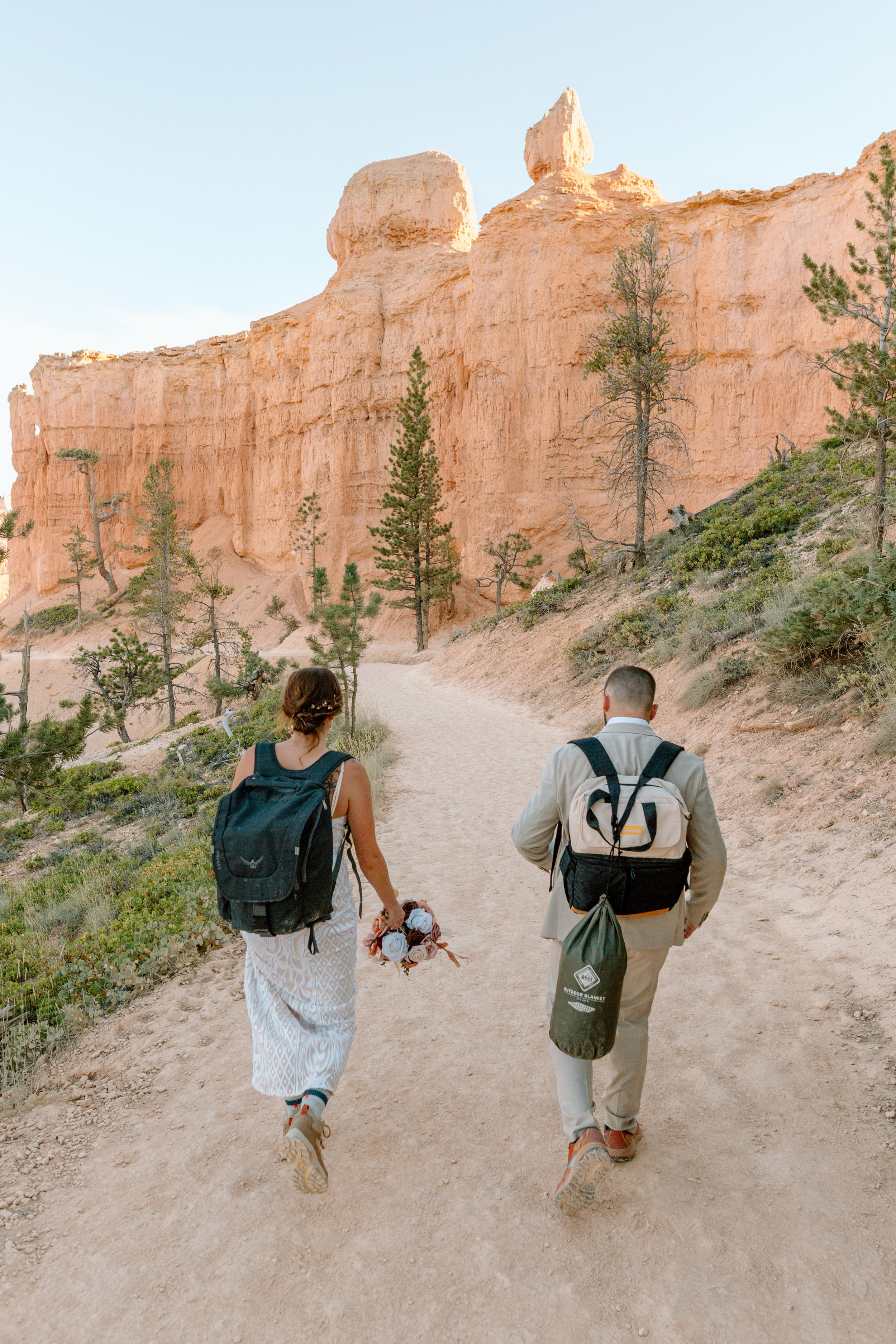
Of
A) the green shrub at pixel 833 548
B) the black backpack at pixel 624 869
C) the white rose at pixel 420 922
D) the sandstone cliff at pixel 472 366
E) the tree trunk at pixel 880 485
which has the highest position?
the sandstone cliff at pixel 472 366

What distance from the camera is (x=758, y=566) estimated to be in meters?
14.5

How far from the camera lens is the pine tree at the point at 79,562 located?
151 feet

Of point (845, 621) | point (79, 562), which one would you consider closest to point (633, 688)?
point (845, 621)

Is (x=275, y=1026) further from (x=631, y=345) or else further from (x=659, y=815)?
(x=631, y=345)

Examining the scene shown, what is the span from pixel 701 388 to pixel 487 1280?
118 ft

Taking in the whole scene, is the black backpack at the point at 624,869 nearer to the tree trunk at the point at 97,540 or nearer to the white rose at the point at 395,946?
the white rose at the point at 395,946

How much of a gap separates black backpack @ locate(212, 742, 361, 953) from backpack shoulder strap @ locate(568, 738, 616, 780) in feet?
2.83

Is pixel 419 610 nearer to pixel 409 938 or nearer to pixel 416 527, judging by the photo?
pixel 416 527

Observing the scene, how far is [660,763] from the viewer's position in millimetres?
2324

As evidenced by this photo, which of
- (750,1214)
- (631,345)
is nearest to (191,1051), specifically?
(750,1214)

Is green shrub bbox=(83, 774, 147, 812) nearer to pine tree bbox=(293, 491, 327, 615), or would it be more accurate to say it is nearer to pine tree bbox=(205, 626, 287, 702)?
pine tree bbox=(205, 626, 287, 702)

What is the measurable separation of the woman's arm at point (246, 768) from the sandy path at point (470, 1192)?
151 cm

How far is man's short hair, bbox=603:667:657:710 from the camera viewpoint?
2.48 meters

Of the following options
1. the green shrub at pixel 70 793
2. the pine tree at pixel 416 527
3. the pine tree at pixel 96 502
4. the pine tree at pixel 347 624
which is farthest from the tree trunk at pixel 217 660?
the pine tree at pixel 96 502
